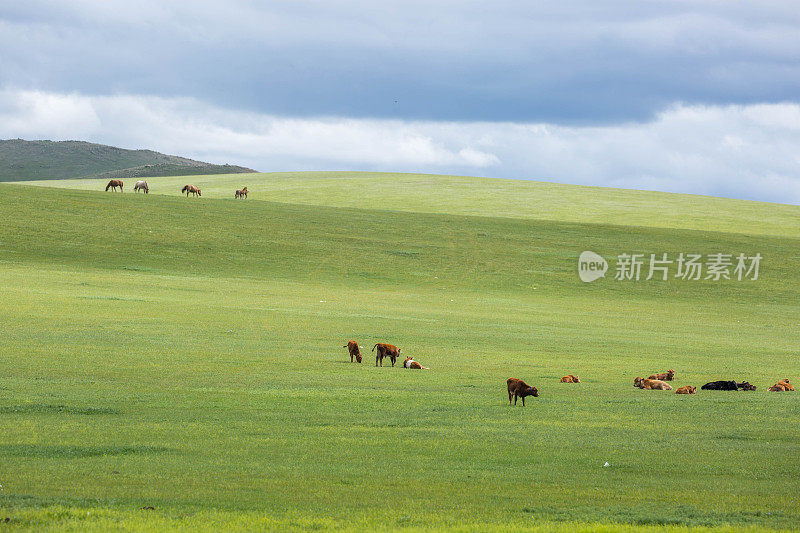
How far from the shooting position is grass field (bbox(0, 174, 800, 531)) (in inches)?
391

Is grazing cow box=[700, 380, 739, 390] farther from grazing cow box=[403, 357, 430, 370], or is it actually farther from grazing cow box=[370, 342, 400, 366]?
grazing cow box=[370, 342, 400, 366]

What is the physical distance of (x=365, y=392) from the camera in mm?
18062

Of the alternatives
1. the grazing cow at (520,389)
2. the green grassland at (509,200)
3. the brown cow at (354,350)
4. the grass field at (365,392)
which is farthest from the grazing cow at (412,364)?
the green grassland at (509,200)

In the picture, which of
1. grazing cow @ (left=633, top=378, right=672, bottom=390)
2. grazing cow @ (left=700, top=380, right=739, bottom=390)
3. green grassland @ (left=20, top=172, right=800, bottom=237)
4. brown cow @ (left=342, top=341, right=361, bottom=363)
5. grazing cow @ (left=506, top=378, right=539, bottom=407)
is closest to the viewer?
grazing cow @ (left=506, top=378, right=539, bottom=407)

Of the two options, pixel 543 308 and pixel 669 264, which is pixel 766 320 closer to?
pixel 543 308

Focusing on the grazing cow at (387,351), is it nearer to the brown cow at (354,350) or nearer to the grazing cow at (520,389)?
the brown cow at (354,350)

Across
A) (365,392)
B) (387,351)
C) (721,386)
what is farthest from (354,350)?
(721,386)

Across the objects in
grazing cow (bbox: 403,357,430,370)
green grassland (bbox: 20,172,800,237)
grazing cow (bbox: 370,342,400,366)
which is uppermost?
green grassland (bbox: 20,172,800,237)

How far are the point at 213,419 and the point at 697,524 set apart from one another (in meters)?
8.63

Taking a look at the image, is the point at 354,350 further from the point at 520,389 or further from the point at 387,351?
the point at 520,389

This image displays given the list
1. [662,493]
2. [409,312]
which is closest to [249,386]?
[662,493]

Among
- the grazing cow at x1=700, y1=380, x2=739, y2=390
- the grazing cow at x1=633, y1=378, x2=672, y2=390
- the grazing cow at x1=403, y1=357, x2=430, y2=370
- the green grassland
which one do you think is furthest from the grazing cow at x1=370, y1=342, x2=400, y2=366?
the green grassland


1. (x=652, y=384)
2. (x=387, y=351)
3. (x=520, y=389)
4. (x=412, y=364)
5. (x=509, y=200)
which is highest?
(x=509, y=200)

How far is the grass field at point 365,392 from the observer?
9.94 meters
